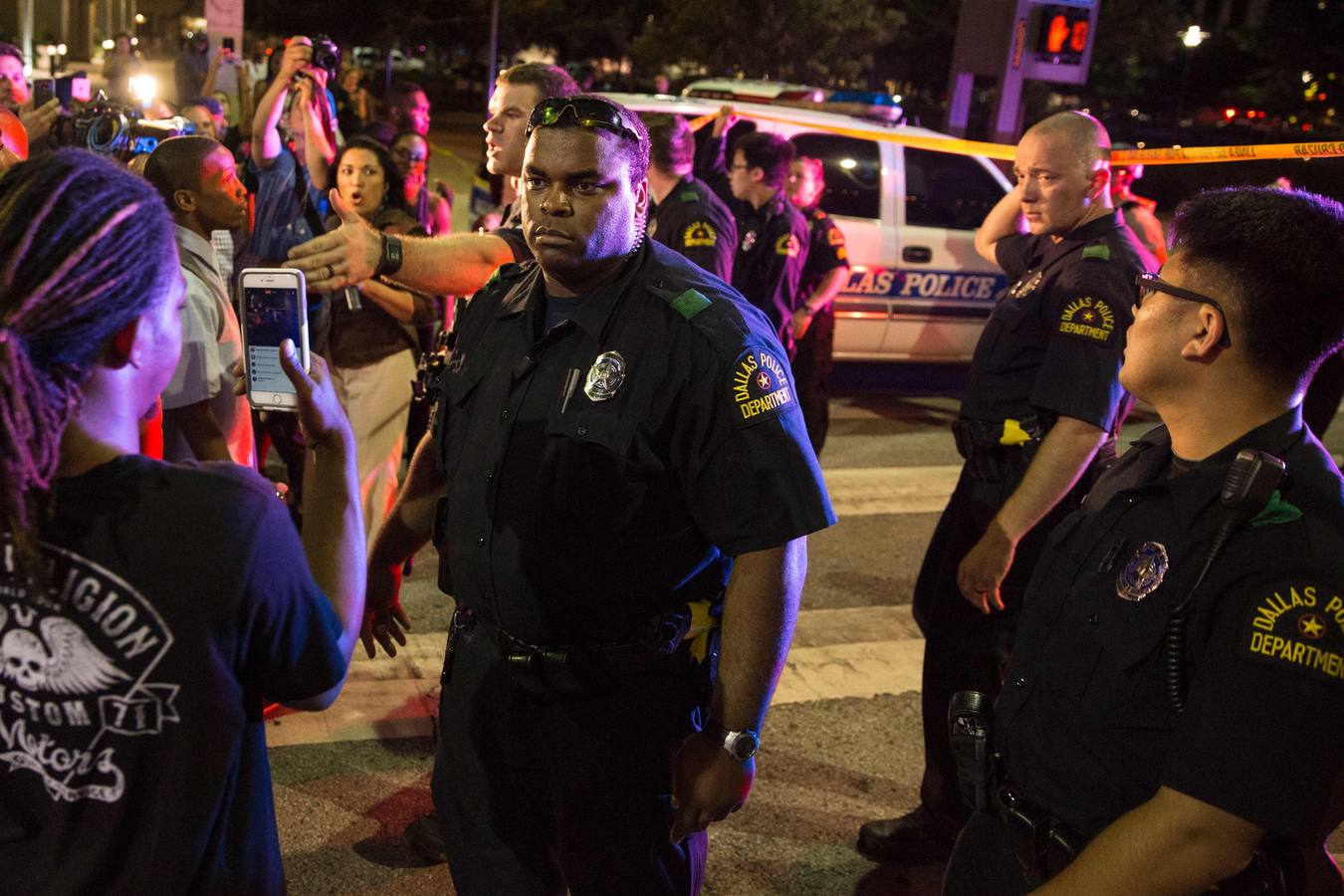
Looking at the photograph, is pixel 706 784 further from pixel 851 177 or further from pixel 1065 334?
pixel 851 177

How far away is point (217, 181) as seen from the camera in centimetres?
400

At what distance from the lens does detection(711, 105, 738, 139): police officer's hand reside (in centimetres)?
831

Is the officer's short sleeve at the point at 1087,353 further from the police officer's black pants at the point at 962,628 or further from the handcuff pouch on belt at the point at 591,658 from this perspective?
the handcuff pouch on belt at the point at 591,658

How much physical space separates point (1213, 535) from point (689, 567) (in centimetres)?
104

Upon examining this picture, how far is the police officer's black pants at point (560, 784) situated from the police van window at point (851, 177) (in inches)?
281

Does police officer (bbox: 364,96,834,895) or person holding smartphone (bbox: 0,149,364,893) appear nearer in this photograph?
person holding smartphone (bbox: 0,149,364,893)

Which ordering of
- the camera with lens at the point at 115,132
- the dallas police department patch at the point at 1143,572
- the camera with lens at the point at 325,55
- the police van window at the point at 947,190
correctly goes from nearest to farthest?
the dallas police department patch at the point at 1143,572, the camera with lens at the point at 115,132, the camera with lens at the point at 325,55, the police van window at the point at 947,190

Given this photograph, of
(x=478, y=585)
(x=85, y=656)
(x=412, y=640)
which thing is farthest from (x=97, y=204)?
(x=412, y=640)

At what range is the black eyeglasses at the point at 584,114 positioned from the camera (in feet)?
8.56

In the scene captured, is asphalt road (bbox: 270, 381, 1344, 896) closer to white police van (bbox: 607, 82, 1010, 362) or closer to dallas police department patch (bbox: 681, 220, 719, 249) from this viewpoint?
dallas police department patch (bbox: 681, 220, 719, 249)

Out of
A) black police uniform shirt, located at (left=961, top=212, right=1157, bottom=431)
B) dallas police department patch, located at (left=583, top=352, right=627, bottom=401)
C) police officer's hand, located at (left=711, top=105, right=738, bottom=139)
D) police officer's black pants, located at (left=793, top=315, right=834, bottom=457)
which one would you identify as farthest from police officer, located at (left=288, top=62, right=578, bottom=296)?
police officer's hand, located at (left=711, top=105, right=738, bottom=139)

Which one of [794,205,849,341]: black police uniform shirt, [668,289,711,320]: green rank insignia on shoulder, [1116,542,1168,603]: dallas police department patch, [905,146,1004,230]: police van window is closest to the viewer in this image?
[1116,542,1168,603]: dallas police department patch

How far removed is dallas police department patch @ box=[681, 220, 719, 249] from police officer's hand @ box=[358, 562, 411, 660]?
276cm

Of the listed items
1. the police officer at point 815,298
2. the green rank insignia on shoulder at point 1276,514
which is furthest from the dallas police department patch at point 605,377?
the police officer at point 815,298
